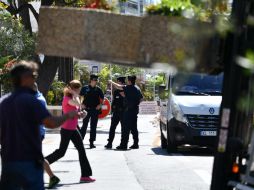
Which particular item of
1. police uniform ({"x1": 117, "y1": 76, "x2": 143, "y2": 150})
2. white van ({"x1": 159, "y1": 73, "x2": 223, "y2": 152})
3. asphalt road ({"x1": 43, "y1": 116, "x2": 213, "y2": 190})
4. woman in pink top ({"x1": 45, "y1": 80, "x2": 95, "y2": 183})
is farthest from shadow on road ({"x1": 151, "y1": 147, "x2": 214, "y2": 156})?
woman in pink top ({"x1": 45, "y1": 80, "x2": 95, "y2": 183})

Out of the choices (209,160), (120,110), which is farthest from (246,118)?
(120,110)

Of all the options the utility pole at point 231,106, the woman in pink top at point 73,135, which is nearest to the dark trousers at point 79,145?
the woman in pink top at point 73,135

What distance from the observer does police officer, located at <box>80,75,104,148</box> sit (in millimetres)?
19844

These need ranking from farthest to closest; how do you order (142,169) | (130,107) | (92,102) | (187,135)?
(92,102) < (130,107) < (187,135) < (142,169)

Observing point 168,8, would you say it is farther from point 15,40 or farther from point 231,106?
point 15,40

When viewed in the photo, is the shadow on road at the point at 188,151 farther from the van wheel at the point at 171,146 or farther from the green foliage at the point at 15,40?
the green foliage at the point at 15,40

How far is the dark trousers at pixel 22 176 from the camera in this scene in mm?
6719

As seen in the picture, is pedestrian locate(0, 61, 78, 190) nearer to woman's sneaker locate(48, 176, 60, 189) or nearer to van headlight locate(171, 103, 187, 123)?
woman's sneaker locate(48, 176, 60, 189)

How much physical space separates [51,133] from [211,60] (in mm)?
23479

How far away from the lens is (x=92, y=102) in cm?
2008

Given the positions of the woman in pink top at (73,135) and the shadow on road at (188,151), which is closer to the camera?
the woman in pink top at (73,135)

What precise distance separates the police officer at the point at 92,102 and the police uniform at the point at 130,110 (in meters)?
0.67

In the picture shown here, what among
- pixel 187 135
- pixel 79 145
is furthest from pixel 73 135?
pixel 187 135

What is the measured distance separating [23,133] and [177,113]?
36.6 ft
